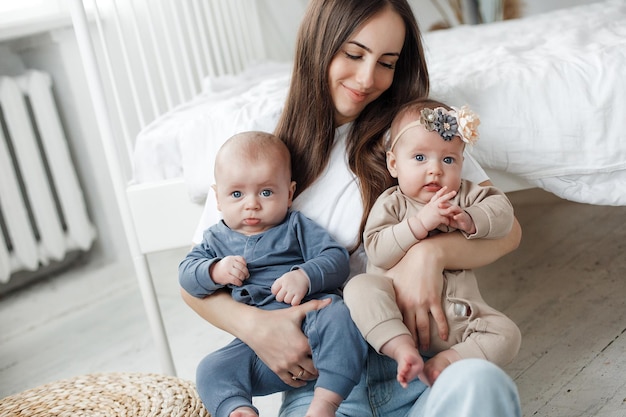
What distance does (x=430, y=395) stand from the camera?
820 millimetres

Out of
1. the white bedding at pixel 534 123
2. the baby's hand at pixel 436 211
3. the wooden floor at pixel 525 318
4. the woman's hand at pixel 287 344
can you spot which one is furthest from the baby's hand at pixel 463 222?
the wooden floor at pixel 525 318

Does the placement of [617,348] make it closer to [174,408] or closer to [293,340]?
[293,340]

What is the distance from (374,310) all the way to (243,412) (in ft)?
0.75

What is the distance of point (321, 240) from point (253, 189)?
0.44 feet

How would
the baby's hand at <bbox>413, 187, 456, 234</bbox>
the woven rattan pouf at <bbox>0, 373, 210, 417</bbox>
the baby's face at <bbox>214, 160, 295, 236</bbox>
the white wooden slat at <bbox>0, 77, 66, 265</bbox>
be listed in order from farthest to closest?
1. the white wooden slat at <bbox>0, 77, 66, 265</bbox>
2. the woven rattan pouf at <bbox>0, 373, 210, 417</bbox>
3. the baby's face at <bbox>214, 160, 295, 236</bbox>
4. the baby's hand at <bbox>413, 187, 456, 234</bbox>

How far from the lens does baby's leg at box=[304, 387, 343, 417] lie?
0.93m

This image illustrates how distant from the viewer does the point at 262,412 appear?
4.98ft

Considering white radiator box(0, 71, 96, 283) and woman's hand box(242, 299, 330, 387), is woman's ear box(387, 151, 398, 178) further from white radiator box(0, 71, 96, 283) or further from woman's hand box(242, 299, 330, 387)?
white radiator box(0, 71, 96, 283)

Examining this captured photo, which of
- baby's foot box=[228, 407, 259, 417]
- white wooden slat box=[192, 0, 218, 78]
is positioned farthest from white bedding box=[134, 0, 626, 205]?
white wooden slat box=[192, 0, 218, 78]

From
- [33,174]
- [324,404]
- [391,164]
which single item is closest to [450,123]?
[391,164]

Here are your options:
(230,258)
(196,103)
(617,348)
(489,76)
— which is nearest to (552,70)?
(489,76)

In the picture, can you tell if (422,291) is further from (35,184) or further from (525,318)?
(35,184)

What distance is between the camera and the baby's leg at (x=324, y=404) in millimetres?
935

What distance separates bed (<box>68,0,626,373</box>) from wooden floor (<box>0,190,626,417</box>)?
35cm
